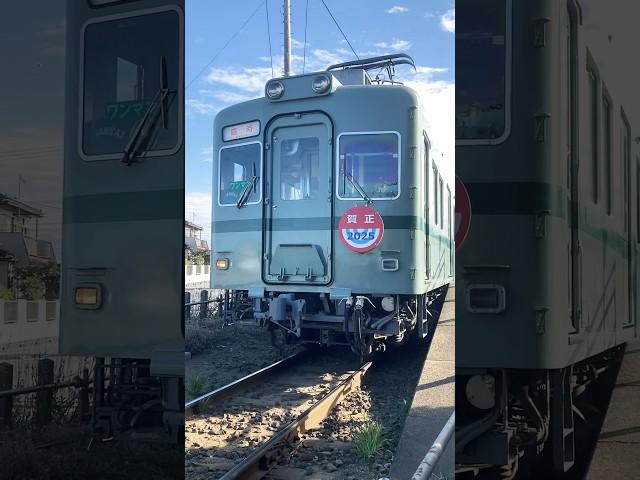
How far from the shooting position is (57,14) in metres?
1.97

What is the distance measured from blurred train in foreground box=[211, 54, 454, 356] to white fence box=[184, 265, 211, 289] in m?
0.04

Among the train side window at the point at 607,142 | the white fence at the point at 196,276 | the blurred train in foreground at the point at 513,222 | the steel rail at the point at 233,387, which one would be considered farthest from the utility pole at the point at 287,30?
the train side window at the point at 607,142

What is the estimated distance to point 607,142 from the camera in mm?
2240

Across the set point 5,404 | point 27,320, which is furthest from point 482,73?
point 5,404

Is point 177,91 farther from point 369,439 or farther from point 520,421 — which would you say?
point 520,421

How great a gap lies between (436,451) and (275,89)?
1.13 m

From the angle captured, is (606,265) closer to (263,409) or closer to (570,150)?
(570,150)

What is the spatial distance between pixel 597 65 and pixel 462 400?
1.31 m

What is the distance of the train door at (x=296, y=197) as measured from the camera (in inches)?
80.0

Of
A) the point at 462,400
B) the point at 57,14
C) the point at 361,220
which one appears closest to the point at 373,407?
the point at 462,400

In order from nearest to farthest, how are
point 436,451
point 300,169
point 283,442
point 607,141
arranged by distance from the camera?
point 436,451 < point 283,442 < point 300,169 < point 607,141

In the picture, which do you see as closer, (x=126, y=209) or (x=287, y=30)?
(x=287, y=30)

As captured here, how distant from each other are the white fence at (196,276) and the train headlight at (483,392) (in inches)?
34.7

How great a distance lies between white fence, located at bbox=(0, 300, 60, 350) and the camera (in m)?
1.96
